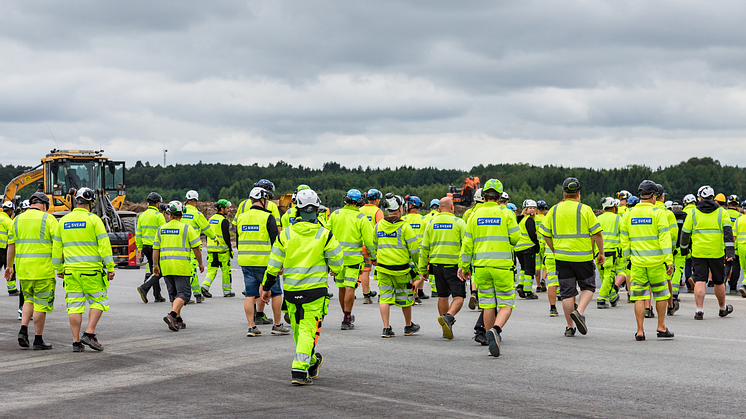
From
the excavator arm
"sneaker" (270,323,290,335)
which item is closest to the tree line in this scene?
the excavator arm

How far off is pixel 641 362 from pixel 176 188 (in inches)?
3831

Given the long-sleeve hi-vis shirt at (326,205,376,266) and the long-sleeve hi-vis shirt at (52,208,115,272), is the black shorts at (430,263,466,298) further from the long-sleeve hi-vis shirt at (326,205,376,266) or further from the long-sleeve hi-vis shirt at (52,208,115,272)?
the long-sleeve hi-vis shirt at (52,208,115,272)

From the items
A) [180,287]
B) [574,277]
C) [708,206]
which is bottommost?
[180,287]

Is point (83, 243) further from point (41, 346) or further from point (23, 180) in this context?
point (23, 180)

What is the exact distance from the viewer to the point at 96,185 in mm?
25828

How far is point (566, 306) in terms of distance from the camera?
10.0m

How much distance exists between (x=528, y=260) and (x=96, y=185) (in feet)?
55.1

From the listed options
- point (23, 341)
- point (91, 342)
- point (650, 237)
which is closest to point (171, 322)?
point (91, 342)

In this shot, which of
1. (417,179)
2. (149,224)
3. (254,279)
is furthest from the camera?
(417,179)

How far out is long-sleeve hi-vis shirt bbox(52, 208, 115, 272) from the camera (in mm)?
9375

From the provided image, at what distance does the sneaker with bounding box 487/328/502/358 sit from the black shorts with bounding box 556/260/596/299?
5.95 ft

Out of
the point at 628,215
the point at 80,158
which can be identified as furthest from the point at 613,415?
the point at 80,158

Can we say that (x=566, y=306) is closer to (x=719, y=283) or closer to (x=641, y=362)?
(x=641, y=362)

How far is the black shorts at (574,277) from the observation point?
10000 millimetres
